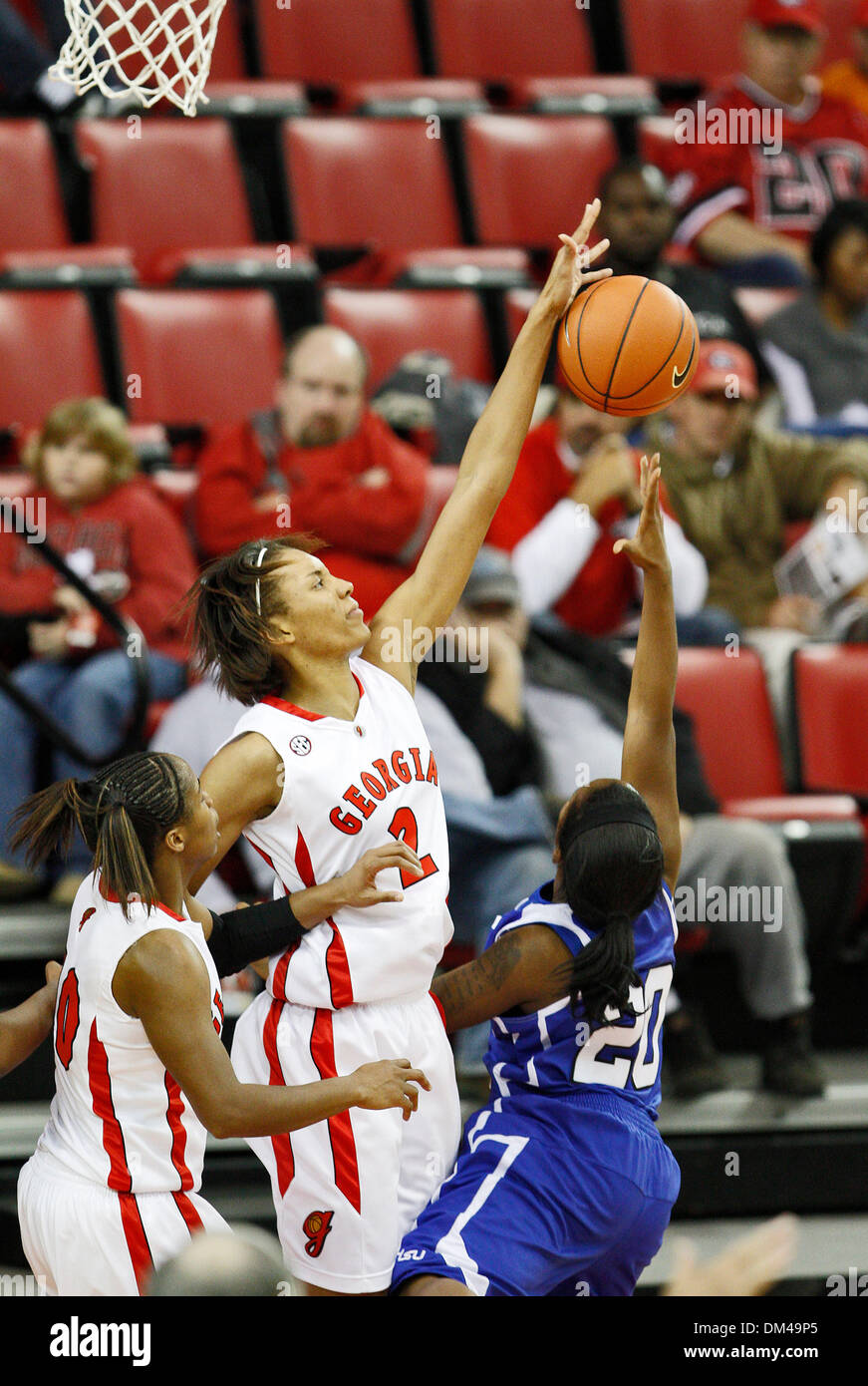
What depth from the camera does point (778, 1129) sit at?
4258 mm

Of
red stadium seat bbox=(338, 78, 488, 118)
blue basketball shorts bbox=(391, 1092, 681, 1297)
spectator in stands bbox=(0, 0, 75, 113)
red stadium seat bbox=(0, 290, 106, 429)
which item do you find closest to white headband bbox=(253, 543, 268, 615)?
blue basketball shorts bbox=(391, 1092, 681, 1297)

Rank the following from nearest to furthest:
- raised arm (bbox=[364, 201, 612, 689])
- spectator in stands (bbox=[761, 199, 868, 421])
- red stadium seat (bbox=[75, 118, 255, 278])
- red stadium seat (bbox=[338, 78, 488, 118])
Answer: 1. raised arm (bbox=[364, 201, 612, 689])
2. spectator in stands (bbox=[761, 199, 868, 421])
3. red stadium seat (bbox=[75, 118, 255, 278])
4. red stadium seat (bbox=[338, 78, 488, 118])

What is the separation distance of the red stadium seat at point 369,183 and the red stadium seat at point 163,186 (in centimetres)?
23

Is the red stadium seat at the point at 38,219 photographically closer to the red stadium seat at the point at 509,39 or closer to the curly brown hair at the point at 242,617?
the red stadium seat at the point at 509,39

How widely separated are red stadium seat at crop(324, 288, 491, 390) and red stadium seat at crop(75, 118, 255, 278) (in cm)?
72

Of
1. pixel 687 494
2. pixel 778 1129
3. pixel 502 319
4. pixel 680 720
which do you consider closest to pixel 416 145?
pixel 502 319

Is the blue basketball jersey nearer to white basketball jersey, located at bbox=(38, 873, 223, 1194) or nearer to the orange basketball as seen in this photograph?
white basketball jersey, located at bbox=(38, 873, 223, 1194)

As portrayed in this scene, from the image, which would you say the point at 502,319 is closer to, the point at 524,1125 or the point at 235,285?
the point at 235,285

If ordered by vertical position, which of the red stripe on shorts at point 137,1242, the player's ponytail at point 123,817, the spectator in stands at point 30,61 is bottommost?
the red stripe on shorts at point 137,1242

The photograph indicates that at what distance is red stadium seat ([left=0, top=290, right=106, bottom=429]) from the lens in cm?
566

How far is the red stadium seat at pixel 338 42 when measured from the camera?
7.07m

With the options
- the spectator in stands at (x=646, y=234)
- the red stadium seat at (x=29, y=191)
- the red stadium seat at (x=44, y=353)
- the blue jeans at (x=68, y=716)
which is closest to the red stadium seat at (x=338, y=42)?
the red stadium seat at (x=29, y=191)

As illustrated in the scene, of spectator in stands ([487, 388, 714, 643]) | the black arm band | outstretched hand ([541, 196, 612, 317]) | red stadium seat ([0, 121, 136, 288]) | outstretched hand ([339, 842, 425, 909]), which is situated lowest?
the black arm band
